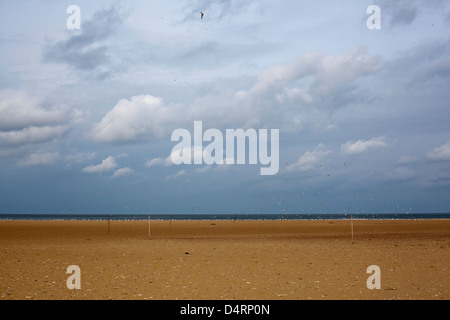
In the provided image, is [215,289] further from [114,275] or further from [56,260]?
[56,260]

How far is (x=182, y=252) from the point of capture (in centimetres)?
2734

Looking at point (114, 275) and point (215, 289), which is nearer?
point (215, 289)

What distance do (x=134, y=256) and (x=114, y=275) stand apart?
686 centimetres

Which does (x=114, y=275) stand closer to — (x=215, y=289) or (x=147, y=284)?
(x=147, y=284)
